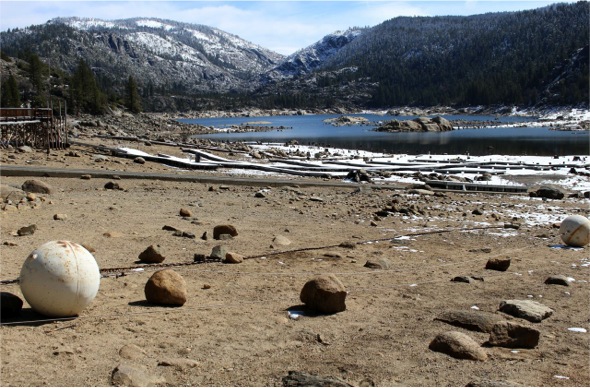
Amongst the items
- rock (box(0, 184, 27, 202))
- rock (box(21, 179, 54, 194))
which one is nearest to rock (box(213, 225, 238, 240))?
rock (box(0, 184, 27, 202))

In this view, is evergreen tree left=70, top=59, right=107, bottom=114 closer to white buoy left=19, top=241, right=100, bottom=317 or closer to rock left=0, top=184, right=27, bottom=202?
rock left=0, top=184, right=27, bottom=202

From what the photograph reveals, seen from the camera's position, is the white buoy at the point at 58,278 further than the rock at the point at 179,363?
Yes

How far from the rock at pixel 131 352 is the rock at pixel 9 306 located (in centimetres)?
209

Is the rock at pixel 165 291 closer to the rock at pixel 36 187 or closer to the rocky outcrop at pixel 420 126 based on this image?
the rock at pixel 36 187

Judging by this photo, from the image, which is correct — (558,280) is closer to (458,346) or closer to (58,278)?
(458,346)

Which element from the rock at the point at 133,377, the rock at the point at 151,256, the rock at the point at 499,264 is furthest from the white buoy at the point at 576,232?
the rock at the point at 133,377

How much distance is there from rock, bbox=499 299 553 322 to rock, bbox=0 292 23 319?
795 centimetres

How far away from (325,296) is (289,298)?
48.1 inches

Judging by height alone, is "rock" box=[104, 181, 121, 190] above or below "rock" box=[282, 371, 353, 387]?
below

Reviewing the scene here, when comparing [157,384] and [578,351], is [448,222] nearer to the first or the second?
[578,351]

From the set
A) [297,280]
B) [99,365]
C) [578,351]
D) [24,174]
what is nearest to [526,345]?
[578,351]

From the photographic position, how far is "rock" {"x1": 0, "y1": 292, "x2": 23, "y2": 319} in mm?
8883

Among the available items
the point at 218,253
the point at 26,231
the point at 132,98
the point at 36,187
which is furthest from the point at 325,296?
the point at 132,98

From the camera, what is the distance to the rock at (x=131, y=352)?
7863 millimetres
